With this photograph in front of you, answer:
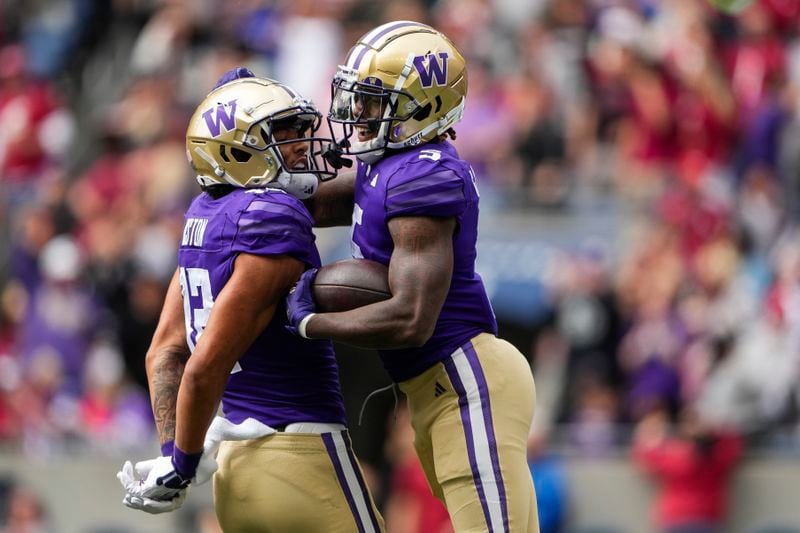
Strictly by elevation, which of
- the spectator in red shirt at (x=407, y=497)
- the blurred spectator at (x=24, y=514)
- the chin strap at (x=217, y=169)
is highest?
the chin strap at (x=217, y=169)

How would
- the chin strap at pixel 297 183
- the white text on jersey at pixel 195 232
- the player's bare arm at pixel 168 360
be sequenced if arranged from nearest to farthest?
the white text on jersey at pixel 195 232 < the chin strap at pixel 297 183 < the player's bare arm at pixel 168 360

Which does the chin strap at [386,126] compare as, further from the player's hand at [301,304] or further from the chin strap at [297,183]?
the player's hand at [301,304]

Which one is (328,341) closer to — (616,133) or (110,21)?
(616,133)

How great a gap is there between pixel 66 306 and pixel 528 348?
3577 mm

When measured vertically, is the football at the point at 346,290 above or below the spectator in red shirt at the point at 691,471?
above

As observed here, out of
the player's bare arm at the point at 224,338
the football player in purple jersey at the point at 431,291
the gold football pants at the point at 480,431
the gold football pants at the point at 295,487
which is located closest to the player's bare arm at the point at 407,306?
the football player in purple jersey at the point at 431,291

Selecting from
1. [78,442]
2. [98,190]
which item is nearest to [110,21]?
[98,190]

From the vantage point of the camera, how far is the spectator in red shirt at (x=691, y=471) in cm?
895

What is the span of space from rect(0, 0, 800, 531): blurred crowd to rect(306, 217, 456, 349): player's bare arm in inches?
164

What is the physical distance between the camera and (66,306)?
466 inches

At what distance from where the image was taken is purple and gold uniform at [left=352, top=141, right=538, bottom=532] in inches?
195

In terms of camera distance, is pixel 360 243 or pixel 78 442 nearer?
pixel 360 243

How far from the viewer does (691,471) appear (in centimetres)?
897

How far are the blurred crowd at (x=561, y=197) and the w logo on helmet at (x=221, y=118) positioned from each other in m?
4.29
